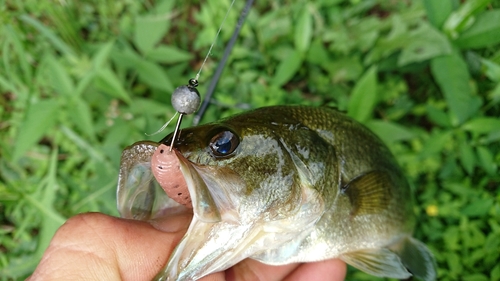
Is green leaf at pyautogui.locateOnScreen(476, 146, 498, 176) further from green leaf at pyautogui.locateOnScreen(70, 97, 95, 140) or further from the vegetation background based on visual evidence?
green leaf at pyautogui.locateOnScreen(70, 97, 95, 140)

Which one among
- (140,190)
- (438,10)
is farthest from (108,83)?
(438,10)

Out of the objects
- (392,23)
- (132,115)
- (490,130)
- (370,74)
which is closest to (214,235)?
(370,74)

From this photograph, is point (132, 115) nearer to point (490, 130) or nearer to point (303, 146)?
point (303, 146)

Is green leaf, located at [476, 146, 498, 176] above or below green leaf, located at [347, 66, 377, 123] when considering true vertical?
below

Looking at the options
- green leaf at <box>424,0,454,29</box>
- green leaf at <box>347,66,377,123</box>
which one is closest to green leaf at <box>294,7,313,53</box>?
green leaf at <box>347,66,377,123</box>

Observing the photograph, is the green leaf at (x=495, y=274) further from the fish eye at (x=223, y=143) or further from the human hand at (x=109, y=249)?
the fish eye at (x=223, y=143)

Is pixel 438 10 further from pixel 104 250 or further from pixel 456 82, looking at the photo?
pixel 104 250

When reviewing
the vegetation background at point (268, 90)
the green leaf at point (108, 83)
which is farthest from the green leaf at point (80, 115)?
the green leaf at point (108, 83)
